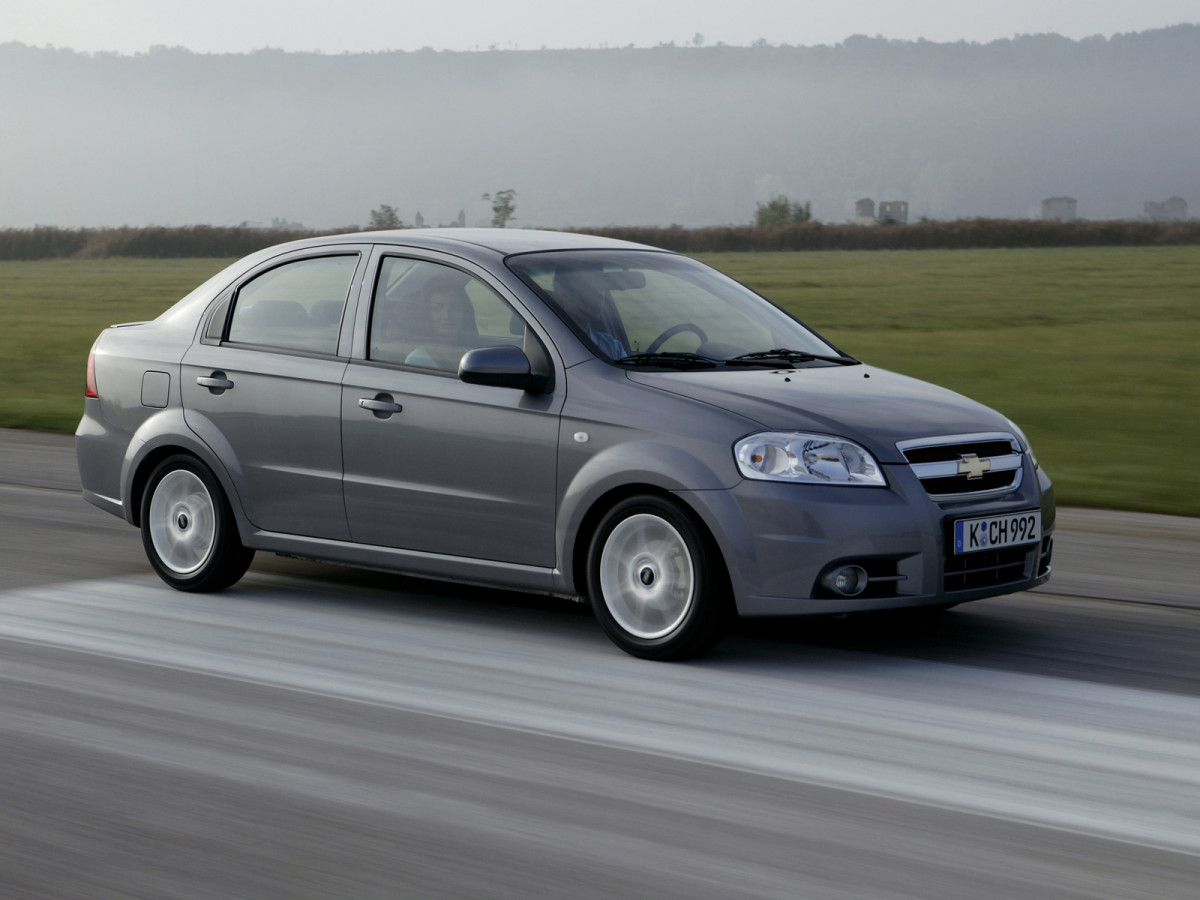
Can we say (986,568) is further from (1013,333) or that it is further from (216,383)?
(1013,333)

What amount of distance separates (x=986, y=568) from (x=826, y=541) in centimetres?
74

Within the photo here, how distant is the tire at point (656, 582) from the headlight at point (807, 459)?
0.33 meters

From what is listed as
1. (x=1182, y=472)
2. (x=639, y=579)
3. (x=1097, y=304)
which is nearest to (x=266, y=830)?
(x=639, y=579)

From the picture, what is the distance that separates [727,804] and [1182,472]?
9.09m

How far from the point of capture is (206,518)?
24.5ft

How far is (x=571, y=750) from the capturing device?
4895mm

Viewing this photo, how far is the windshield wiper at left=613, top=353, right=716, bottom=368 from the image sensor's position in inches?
250

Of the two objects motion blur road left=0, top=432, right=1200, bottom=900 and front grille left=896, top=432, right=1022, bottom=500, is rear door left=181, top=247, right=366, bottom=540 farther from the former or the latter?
front grille left=896, top=432, right=1022, bottom=500

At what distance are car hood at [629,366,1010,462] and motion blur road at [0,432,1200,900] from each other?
2.93ft

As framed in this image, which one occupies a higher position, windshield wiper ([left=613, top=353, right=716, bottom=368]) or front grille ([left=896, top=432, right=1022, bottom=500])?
windshield wiper ([left=613, top=353, right=716, bottom=368])

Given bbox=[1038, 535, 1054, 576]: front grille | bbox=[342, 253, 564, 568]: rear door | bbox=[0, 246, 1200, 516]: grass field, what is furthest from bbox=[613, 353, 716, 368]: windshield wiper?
bbox=[0, 246, 1200, 516]: grass field

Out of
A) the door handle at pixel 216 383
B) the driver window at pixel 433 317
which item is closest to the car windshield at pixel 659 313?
the driver window at pixel 433 317

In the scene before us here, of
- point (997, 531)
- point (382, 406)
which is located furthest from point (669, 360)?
point (997, 531)

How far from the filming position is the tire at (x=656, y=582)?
19.2ft
